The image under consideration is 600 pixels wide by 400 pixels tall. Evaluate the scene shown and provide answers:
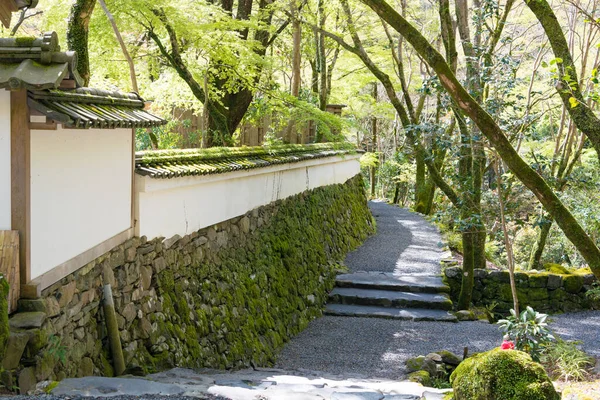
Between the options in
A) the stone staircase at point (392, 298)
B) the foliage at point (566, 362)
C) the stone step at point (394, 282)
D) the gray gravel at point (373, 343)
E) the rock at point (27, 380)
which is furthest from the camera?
the stone step at point (394, 282)

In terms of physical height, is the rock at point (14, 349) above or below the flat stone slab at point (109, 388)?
above

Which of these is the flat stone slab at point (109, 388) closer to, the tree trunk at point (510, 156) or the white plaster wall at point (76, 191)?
the white plaster wall at point (76, 191)

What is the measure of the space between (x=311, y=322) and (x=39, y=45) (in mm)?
8214

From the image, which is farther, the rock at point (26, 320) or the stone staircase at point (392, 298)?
the stone staircase at point (392, 298)

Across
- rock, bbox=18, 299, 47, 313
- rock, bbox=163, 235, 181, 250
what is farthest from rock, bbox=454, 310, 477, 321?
rock, bbox=18, 299, 47, 313

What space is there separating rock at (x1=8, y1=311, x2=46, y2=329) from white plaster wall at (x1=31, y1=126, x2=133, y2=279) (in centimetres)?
32

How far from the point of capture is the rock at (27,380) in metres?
4.48

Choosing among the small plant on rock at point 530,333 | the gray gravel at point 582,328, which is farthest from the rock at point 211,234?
the gray gravel at point 582,328

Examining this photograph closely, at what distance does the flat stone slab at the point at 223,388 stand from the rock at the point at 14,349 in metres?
0.34

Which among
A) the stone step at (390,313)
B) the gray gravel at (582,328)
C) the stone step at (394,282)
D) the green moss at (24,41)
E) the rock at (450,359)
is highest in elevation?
the green moss at (24,41)

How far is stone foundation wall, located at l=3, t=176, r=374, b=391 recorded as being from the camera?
5320mm

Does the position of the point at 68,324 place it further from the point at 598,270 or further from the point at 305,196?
the point at 305,196

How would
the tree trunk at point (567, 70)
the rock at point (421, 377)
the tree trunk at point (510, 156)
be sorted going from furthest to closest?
the rock at point (421, 377)
the tree trunk at point (567, 70)
the tree trunk at point (510, 156)

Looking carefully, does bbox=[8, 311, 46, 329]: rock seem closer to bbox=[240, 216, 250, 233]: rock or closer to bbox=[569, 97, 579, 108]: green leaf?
bbox=[569, 97, 579, 108]: green leaf
